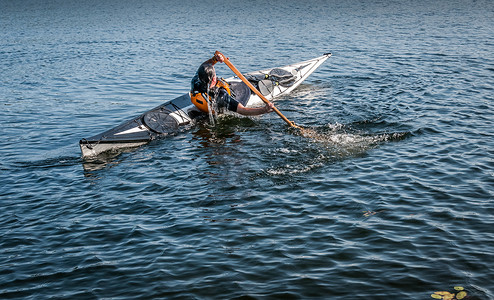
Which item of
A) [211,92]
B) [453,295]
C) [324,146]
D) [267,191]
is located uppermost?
[211,92]

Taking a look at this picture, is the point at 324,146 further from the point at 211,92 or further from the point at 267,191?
the point at 211,92

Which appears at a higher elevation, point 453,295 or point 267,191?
point 267,191

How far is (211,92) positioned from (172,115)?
56.2 inches

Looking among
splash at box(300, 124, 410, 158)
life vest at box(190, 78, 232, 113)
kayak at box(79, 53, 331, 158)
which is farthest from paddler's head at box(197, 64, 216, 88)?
splash at box(300, 124, 410, 158)

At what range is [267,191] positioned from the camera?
9.78m

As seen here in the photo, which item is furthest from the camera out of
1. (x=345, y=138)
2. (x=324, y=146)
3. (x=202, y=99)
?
(x=202, y=99)

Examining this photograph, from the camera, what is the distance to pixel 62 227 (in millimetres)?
8734

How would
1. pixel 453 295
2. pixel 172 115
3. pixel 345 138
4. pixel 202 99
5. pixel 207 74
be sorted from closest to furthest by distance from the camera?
pixel 453 295, pixel 345 138, pixel 207 74, pixel 202 99, pixel 172 115

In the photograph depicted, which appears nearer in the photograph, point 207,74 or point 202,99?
point 207,74

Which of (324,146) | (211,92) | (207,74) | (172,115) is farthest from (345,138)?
(172,115)

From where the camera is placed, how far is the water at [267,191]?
7.00 meters

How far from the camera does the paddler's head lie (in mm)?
13414

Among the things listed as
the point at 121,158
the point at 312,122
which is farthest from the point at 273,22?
the point at 121,158

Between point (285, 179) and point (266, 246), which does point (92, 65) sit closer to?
point (285, 179)
